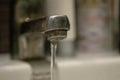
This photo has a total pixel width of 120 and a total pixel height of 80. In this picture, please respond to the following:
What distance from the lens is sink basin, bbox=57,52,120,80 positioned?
578mm

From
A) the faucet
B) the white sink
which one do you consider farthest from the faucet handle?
the white sink

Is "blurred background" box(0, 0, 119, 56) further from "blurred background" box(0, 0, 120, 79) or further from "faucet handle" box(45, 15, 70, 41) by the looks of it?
"faucet handle" box(45, 15, 70, 41)

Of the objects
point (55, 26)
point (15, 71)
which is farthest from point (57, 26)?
point (15, 71)

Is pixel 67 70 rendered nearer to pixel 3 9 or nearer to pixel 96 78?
pixel 96 78

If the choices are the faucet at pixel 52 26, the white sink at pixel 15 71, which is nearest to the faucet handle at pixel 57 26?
the faucet at pixel 52 26

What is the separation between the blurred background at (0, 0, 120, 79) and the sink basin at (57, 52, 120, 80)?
0.17ft

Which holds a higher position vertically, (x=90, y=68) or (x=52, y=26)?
(x=52, y=26)

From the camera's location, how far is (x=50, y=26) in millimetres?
457

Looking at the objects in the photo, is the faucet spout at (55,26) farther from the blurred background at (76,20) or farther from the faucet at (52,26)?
the blurred background at (76,20)

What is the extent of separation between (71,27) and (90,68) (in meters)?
0.11

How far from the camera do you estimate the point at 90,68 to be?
59 centimetres

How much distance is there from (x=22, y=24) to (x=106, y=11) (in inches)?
9.1

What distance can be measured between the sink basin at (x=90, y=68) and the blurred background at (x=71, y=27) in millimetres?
51

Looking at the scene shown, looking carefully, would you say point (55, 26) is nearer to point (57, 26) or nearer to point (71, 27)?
point (57, 26)
